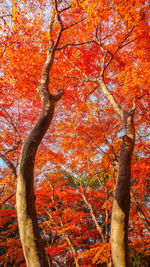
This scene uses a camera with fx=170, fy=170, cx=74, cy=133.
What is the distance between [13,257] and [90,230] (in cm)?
729

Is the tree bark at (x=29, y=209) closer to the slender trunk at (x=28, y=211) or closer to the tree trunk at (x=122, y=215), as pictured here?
the slender trunk at (x=28, y=211)

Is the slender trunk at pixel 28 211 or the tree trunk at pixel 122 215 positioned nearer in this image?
the slender trunk at pixel 28 211

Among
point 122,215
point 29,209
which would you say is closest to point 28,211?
point 29,209

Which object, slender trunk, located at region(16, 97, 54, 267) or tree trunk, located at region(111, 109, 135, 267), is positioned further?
tree trunk, located at region(111, 109, 135, 267)

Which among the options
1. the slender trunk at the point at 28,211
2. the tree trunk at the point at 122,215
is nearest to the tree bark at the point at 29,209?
the slender trunk at the point at 28,211

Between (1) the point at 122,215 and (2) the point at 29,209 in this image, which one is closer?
(2) the point at 29,209

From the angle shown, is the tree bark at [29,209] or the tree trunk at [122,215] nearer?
the tree bark at [29,209]

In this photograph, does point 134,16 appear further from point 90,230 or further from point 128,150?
point 90,230

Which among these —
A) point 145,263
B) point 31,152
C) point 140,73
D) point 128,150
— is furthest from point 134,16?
point 145,263

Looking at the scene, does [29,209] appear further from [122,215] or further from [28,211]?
[122,215]

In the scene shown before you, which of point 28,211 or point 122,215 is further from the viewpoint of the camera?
point 122,215

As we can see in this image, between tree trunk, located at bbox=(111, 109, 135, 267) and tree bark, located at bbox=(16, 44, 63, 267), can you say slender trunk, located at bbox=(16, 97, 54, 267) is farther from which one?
tree trunk, located at bbox=(111, 109, 135, 267)

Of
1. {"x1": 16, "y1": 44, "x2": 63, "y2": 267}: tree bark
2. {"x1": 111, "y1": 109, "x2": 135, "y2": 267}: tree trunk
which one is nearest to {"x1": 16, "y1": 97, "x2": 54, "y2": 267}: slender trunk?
{"x1": 16, "y1": 44, "x2": 63, "y2": 267}: tree bark

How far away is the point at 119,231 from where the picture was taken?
9.59 ft
